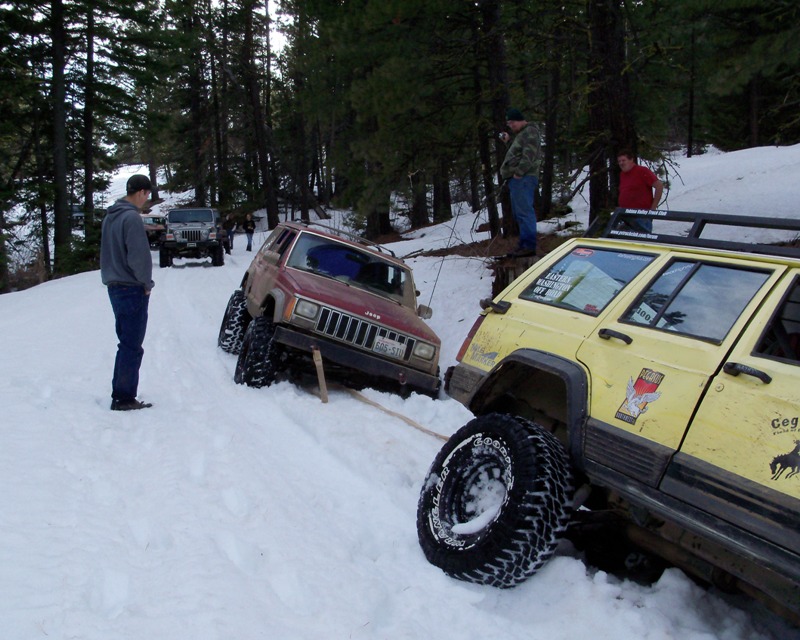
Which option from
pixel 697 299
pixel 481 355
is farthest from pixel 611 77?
pixel 697 299

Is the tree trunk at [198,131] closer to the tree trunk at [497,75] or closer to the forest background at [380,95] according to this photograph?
the forest background at [380,95]

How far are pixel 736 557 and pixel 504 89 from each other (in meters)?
11.4

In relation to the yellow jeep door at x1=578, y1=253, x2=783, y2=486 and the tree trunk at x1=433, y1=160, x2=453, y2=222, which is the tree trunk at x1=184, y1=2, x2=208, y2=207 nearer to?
the tree trunk at x1=433, y1=160, x2=453, y2=222

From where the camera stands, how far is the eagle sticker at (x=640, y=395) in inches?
122

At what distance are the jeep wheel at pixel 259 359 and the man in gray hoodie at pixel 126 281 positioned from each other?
122 centimetres

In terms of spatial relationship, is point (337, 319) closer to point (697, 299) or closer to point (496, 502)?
point (496, 502)

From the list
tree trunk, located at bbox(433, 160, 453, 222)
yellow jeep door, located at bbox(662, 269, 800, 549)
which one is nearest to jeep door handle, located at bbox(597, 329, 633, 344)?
yellow jeep door, located at bbox(662, 269, 800, 549)

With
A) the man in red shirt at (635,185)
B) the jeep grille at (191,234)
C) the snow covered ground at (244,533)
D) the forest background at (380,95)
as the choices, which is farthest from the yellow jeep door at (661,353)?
the jeep grille at (191,234)

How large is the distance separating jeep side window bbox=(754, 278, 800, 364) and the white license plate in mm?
4380

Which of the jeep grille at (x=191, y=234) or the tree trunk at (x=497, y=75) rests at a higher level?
the tree trunk at (x=497, y=75)

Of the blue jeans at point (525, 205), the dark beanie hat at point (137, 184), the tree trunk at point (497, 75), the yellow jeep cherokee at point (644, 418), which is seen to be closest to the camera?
the yellow jeep cherokee at point (644, 418)

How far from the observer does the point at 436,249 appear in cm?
1570

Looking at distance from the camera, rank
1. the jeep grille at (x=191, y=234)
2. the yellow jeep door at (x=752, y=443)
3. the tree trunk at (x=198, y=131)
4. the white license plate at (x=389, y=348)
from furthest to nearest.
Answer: the tree trunk at (x=198, y=131) → the jeep grille at (x=191, y=234) → the white license plate at (x=389, y=348) → the yellow jeep door at (x=752, y=443)

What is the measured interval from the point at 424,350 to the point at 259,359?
1.72m
